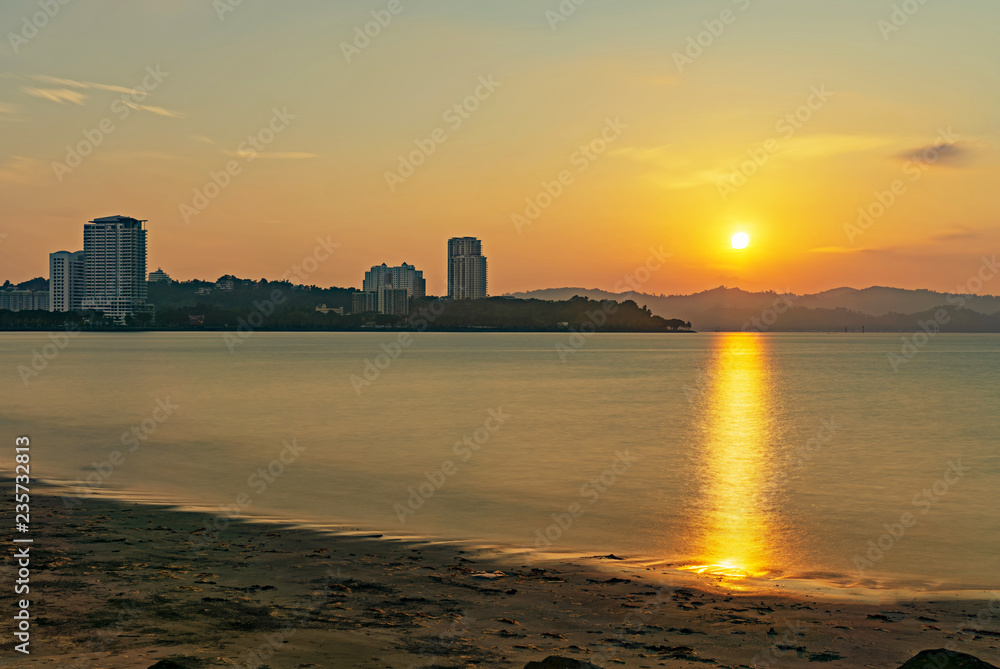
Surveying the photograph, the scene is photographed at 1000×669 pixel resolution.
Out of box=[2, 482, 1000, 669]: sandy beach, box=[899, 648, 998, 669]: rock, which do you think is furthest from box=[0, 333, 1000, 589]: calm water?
box=[899, 648, 998, 669]: rock

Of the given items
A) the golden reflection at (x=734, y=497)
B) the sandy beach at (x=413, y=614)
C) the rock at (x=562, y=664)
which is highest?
the rock at (x=562, y=664)

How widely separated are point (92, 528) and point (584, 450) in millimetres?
25293

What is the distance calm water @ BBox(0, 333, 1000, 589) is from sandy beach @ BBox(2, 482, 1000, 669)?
3.06 meters

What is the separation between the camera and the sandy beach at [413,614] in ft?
31.5

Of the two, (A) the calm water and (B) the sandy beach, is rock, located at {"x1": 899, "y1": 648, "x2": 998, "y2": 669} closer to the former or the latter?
(B) the sandy beach

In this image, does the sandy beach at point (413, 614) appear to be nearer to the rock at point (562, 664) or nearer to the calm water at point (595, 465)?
the rock at point (562, 664)

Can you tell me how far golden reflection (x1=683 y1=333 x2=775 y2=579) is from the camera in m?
17.5

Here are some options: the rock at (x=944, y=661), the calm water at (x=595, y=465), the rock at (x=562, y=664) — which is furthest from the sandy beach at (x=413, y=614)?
the calm water at (x=595, y=465)

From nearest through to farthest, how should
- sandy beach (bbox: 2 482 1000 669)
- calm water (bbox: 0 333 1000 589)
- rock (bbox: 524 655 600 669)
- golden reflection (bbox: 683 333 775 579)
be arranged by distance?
1. rock (bbox: 524 655 600 669)
2. sandy beach (bbox: 2 482 1000 669)
3. golden reflection (bbox: 683 333 775 579)
4. calm water (bbox: 0 333 1000 589)

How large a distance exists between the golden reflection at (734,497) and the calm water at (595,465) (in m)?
0.13

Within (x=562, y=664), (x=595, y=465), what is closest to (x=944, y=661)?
(x=562, y=664)

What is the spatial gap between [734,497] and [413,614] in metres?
18.0

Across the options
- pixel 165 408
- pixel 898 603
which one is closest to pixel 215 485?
pixel 898 603

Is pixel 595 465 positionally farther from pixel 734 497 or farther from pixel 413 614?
pixel 413 614
